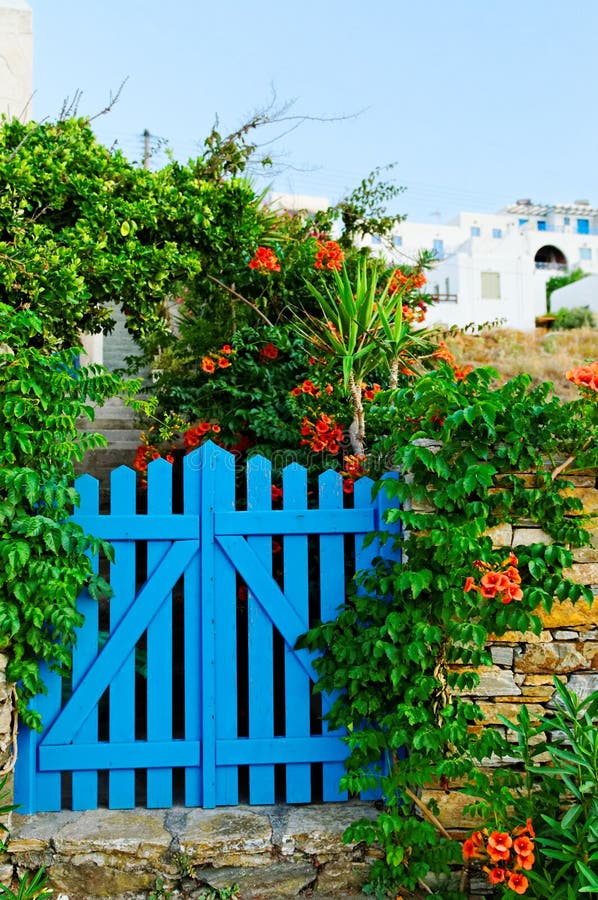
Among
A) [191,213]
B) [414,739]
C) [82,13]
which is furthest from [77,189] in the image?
[414,739]

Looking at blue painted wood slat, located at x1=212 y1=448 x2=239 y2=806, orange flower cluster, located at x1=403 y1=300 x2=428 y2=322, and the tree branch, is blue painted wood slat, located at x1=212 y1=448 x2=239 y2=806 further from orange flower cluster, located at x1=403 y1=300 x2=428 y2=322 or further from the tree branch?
orange flower cluster, located at x1=403 y1=300 x2=428 y2=322

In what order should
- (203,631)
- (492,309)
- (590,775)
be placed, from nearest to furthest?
(590,775) < (203,631) < (492,309)

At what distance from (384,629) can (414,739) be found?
404 millimetres

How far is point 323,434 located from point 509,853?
218 cm

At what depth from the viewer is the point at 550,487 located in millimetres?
2752

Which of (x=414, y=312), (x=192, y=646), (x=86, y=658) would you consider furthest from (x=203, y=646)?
(x=414, y=312)

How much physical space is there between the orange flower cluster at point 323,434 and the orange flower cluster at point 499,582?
1.41 metres

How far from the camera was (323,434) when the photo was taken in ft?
12.8

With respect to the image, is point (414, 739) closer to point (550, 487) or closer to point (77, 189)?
point (550, 487)

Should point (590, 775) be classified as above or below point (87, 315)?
below

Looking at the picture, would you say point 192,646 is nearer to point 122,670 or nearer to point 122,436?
point 122,670

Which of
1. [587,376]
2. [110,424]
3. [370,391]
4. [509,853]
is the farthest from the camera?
[110,424]

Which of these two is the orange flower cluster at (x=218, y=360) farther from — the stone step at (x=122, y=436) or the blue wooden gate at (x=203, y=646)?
the blue wooden gate at (x=203, y=646)

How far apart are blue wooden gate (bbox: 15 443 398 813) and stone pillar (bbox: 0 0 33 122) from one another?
325cm
